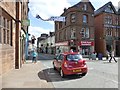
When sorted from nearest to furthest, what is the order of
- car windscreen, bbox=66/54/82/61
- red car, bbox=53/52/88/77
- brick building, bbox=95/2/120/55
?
red car, bbox=53/52/88/77 < car windscreen, bbox=66/54/82/61 < brick building, bbox=95/2/120/55

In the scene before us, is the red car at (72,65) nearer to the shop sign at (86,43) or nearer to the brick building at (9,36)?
the brick building at (9,36)

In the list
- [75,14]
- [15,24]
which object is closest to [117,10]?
[75,14]

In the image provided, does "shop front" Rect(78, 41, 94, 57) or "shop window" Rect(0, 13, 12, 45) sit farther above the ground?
"shop window" Rect(0, 13, 12, 45)

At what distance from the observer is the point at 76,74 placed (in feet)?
41.2

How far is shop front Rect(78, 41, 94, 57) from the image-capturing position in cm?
4260

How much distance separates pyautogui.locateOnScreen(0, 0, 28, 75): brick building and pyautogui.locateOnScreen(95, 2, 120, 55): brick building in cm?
3071

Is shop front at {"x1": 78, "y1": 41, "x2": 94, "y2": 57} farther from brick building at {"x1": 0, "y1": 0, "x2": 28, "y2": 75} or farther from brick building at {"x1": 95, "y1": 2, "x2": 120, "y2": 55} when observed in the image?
brick building at {"x1": 0, "y1": 0, "x2": 28, "y2": 75}

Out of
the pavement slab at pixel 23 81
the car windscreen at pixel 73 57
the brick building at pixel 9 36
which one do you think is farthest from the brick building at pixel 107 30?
the pavement slab at pixel 23 81

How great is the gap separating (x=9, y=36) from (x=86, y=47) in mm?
30227

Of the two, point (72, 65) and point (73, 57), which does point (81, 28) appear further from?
point (72, 65)

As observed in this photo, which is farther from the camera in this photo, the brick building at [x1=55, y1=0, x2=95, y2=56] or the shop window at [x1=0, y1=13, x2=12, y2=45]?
the brick building at [x1=55, y1=0, x2=95, y2=56]

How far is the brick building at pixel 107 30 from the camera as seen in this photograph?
147ft

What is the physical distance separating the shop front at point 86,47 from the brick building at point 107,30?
2979mm

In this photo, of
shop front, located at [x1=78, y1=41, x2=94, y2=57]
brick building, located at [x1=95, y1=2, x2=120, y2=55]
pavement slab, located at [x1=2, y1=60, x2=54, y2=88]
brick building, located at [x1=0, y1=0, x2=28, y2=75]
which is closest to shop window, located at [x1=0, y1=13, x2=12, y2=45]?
brick building, located at [x1=0, y1=0, x2=28, y2=75]
